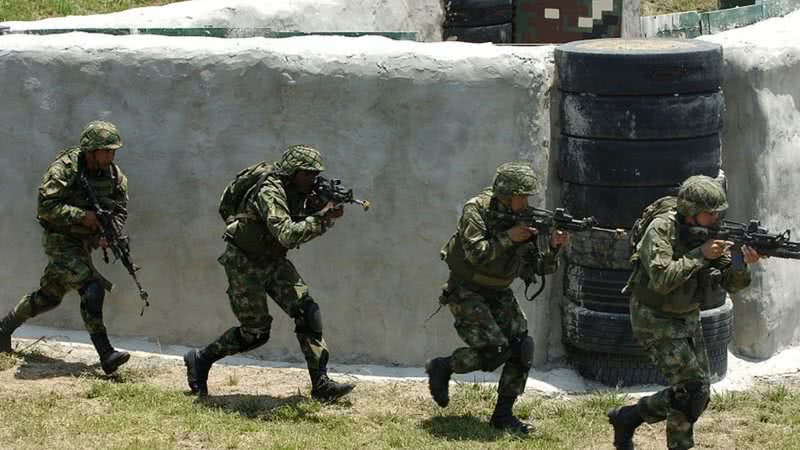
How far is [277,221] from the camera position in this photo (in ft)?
28.6

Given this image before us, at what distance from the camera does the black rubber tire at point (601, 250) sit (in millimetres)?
9625

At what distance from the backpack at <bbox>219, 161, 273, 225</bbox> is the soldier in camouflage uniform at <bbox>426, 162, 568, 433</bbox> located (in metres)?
1.17

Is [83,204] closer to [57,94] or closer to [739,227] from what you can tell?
[57,94]

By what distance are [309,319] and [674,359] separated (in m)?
2.21

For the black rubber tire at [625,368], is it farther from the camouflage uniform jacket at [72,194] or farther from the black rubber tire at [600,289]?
the camouflage uniform jacket at [72,194]

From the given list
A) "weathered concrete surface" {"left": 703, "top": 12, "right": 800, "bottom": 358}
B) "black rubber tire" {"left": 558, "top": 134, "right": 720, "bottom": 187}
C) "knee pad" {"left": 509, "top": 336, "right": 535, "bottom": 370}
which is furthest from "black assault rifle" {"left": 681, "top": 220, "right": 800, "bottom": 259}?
"weathered concrete surface" {"left": 703, "top": 12, "right": 800, "bottom": 358}

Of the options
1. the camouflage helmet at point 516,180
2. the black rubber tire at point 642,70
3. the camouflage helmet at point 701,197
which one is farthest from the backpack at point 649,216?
the black rubber tire at point 642,70

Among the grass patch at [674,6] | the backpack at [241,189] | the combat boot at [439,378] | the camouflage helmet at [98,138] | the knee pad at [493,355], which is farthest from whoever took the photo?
the grass patch at [674,6]

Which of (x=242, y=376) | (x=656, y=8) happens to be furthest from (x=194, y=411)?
(x=656, y=8)

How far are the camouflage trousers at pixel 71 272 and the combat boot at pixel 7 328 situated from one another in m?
0.35

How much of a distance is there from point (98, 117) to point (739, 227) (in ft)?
14.7

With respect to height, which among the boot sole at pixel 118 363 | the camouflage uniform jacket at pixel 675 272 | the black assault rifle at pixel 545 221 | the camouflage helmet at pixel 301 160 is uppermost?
the camouflage helmet at pixel 301 160

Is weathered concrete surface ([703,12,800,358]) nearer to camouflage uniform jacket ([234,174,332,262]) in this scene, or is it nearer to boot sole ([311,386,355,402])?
boot sole ([311,386,355,402])

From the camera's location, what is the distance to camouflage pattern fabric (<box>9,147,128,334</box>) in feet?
31.0
